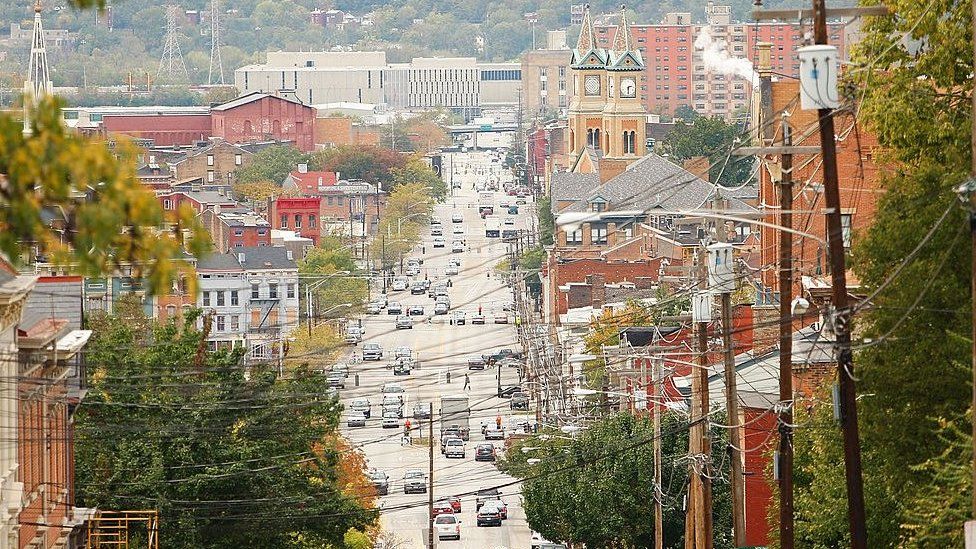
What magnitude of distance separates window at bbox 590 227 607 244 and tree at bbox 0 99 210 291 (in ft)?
422

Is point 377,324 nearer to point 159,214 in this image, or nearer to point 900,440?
point 900,440

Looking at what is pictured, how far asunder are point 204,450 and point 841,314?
80.6ft

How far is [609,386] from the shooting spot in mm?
71812

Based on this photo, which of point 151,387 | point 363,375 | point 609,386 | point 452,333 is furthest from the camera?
point 452,333

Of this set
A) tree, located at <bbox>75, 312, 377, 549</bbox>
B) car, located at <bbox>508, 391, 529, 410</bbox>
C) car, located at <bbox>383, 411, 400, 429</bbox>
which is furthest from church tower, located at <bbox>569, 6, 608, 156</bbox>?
tree, located at <bbox>75, 312, 377, 549</bbox>

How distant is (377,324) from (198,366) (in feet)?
321

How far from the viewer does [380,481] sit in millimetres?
76000

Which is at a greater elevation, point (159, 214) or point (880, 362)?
point (159, 214)

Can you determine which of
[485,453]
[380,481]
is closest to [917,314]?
[380,481]

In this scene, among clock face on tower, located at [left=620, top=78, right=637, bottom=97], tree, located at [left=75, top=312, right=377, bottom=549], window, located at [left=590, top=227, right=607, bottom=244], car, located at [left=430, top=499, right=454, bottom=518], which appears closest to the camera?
tree, located at [left=75, top=312, right=377, bottom=549]

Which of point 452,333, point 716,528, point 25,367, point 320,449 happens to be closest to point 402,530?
point 320,449

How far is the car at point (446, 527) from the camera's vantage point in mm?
72938

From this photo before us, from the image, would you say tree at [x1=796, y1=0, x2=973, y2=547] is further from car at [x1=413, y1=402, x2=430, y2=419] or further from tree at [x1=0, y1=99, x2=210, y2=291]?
car at [x1=413, y1=402, x2=430, y2=419]

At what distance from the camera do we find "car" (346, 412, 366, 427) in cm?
9238
